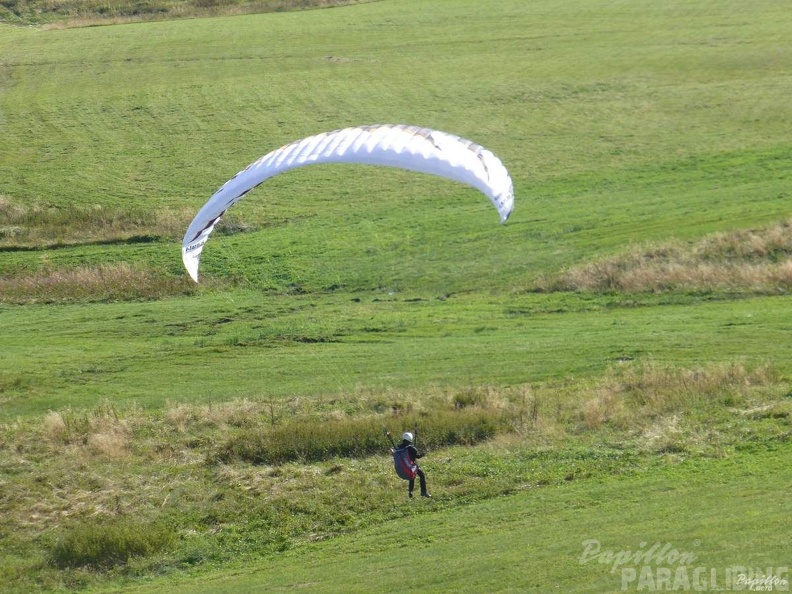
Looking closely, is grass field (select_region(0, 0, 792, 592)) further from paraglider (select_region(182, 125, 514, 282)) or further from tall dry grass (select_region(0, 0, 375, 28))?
tall dry grass (select_region(0, 0, 375, 28))

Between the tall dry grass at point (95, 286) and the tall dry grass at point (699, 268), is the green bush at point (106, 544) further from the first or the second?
the tall dry grass at point (699, 268)

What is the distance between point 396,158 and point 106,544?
22.9 feet

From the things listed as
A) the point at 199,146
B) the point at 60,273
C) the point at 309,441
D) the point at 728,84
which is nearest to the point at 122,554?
the point at 309,441

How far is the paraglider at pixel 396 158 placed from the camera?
1513 centimetres

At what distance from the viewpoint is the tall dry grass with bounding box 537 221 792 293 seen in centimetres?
2550

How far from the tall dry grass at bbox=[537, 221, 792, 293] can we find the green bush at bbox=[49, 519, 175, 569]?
1328 centimetres

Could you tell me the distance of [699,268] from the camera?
2597cm

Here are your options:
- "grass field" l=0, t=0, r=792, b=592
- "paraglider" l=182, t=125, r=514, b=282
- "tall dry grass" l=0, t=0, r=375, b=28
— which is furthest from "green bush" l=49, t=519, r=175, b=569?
"tall dry grass" l=0, t=0, r=375, b=28

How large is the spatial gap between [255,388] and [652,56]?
31684 millimetres

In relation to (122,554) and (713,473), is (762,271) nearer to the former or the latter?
(713,473)

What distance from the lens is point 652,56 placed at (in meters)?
46.9

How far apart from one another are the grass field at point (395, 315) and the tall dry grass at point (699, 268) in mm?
84

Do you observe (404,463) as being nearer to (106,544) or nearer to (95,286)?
(106,544)

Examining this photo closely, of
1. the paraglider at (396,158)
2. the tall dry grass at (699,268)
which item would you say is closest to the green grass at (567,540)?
the paraglider at (396,158)
